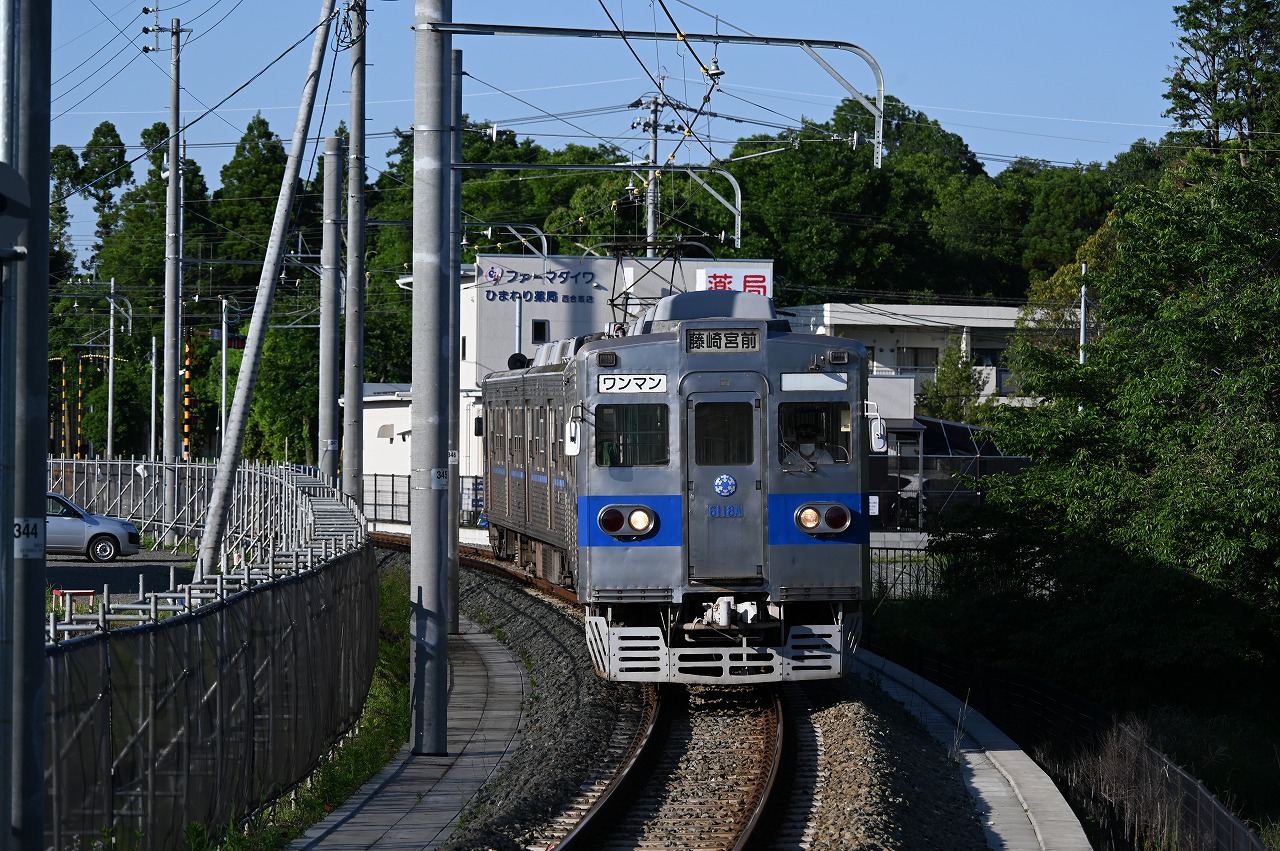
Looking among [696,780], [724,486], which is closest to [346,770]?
[696,780]

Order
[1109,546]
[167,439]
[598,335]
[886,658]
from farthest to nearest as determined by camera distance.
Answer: [167,439] → [1109,546] → [886,658] → [598,335]

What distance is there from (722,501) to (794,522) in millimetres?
696

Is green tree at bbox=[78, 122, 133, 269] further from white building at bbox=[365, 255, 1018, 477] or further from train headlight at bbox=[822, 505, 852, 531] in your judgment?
train headlight at bbox=[822, 505, 852, 531]

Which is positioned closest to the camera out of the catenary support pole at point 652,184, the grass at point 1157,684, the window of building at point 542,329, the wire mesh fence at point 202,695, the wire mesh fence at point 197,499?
the wire mesh fence at point 202,695

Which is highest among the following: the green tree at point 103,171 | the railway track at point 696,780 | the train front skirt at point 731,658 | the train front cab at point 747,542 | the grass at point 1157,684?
the green tree at point 103,171

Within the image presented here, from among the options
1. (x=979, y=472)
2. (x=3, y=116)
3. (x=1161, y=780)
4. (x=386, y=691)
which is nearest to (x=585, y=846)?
(x=1161, y=780)

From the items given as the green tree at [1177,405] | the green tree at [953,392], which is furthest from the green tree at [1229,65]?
the green tree at [1177,405]

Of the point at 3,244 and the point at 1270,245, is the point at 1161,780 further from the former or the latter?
the point at 1270,245

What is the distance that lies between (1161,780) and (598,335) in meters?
8.21

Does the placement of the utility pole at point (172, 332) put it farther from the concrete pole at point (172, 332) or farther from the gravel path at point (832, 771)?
the gravel path at point (832, 771)

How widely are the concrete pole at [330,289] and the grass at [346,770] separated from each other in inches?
214

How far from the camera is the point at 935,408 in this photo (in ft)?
204

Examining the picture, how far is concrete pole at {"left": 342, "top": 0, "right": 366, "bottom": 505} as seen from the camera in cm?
2219

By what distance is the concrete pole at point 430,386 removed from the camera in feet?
42.0
